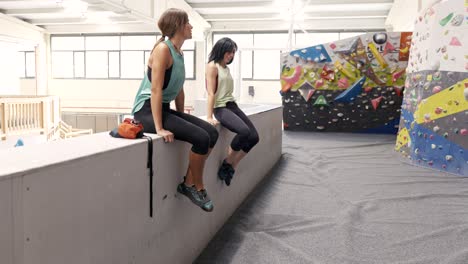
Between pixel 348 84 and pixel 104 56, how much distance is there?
9.32m

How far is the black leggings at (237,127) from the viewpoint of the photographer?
2926 mm

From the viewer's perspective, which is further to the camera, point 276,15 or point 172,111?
point 276,15

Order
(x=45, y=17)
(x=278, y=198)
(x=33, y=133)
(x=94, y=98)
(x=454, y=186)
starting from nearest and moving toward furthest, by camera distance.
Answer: (x=278, y=198), (x=454, y=186), (x=33, y=133), (x=45, y=17), (x=94, y=98)

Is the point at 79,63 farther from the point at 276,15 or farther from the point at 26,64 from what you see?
the point at 276,15

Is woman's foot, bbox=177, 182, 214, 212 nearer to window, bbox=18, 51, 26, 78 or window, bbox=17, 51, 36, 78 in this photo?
window, bbox=17, 51, 36, 78

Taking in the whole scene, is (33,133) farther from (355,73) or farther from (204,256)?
(204,256)

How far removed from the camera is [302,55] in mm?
7965

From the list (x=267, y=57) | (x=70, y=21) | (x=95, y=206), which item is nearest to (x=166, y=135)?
(x=95, y=206)

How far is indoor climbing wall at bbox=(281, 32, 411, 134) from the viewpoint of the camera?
730 cm

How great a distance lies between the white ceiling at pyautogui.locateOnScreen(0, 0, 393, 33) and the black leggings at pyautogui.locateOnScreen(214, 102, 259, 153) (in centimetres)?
688

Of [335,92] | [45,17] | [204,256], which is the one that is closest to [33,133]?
[45,17]

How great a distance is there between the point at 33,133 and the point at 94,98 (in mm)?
5450

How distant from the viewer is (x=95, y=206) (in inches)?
54.4

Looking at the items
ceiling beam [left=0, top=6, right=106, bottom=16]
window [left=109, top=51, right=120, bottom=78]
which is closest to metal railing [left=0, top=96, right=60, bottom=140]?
ceiling beam [left=0, top=6, right=106, bottom=16]
